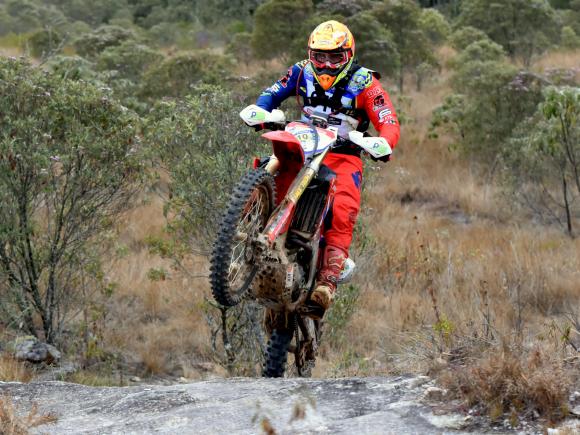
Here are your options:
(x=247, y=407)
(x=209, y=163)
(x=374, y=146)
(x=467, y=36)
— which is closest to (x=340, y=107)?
(x=374, y=146)

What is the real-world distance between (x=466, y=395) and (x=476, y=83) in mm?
11222

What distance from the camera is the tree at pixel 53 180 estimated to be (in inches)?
291

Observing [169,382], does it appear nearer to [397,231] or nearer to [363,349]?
[363,349]

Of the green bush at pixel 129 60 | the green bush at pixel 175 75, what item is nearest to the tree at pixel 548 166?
the green bush at pixel 175 75

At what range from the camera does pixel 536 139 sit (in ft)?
39.1

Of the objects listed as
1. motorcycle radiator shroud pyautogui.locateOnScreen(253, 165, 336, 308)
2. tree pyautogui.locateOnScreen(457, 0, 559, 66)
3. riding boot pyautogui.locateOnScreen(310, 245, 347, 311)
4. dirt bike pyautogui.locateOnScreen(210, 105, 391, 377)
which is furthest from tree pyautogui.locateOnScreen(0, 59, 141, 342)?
tree pyautogui.locateOnScreen(457, 0, 559, 66)

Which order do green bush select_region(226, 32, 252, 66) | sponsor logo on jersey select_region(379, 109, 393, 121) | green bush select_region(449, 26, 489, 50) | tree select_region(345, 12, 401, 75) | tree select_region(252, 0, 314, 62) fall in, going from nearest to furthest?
sponsor logo on jersey select_region(379, 109, 393, 121)
tree select_region(345, 12, 401, 75)
tree select_region(252, 0, 314, 62)
green bush select_region(449, 26, 489, 50)
green bush select_region(226, 32, 252, 66)

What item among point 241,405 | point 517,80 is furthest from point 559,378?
point 517,80

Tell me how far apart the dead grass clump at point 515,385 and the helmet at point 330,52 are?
2.25m

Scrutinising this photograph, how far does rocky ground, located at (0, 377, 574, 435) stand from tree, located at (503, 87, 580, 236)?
7603 millimetres

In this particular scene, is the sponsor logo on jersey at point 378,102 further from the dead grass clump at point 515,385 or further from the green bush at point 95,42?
the green bush at point 95,42

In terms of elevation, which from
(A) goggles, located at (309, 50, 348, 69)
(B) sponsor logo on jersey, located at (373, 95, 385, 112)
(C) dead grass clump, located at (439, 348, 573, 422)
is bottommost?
(C) dead grass clump, located at (439, 348, 573, 422)

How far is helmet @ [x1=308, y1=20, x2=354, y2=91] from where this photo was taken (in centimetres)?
567

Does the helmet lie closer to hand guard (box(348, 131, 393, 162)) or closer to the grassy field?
hand guard (box(348, 131, 393, 162))
